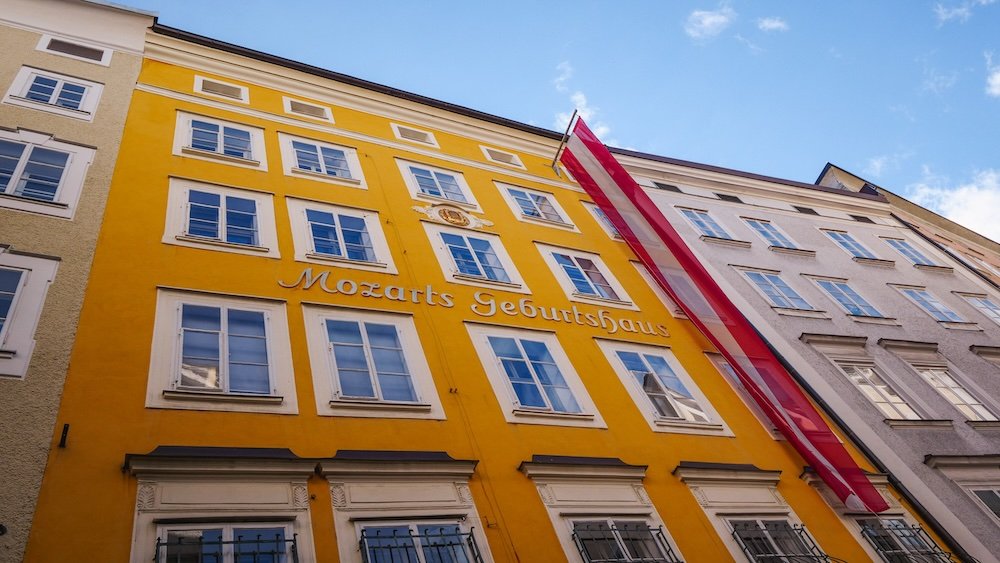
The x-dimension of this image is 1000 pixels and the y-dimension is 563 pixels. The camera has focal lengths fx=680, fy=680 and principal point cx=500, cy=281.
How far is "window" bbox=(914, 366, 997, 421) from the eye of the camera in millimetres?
14538

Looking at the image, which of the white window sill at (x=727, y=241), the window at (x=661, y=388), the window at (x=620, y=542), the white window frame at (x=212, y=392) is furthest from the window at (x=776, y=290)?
the white window frame at (x=212, y=392)

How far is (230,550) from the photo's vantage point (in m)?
6.77

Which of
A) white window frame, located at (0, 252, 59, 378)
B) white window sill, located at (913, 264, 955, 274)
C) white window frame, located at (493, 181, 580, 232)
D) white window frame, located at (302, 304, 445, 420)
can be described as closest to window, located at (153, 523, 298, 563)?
white window frame, located at (302, 304, 445, 420)

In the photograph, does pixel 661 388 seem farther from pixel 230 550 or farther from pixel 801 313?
pixel 230 550

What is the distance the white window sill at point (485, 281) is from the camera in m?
12.6

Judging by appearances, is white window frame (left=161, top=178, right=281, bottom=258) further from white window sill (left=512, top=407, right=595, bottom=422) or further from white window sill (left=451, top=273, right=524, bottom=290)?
white window sill (left=512, top=407, right=595, bottom=422)

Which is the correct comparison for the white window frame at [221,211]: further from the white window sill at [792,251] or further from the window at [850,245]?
the window at [850,245]

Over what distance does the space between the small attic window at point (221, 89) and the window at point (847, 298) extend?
15.7 m

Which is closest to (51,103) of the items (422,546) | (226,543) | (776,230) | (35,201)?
(35,201)

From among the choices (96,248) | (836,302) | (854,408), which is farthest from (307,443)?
(836,302)

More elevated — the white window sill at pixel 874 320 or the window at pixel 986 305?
the window at pixel 986 305

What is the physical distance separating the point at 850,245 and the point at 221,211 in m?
19.0

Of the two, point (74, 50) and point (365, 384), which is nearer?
point (365, 384)

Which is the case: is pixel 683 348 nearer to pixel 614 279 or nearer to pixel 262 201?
pixel 614 279
